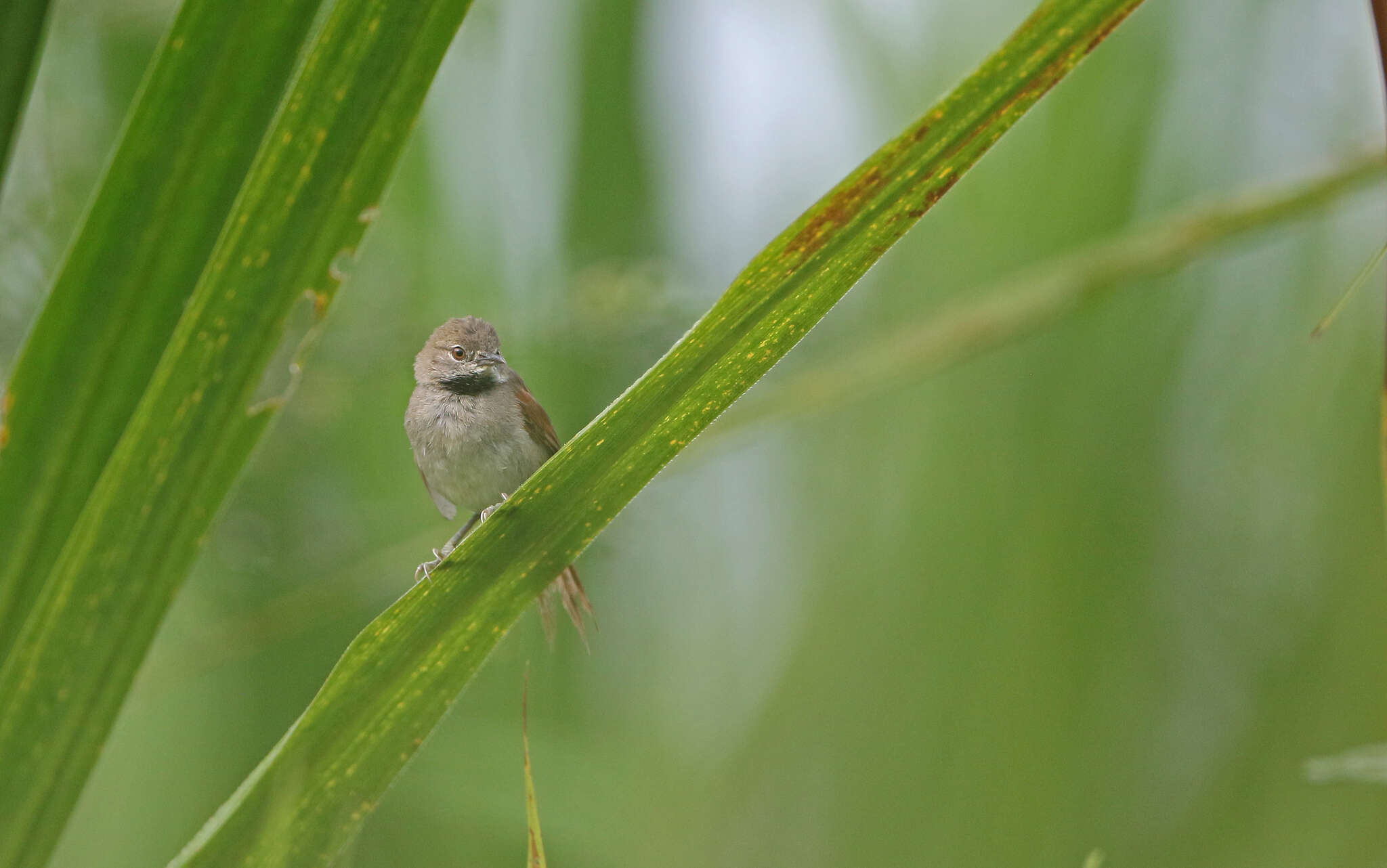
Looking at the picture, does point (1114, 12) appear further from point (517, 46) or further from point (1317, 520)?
point (517, 46)

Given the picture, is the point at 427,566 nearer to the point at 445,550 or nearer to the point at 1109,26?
the point at 445,550

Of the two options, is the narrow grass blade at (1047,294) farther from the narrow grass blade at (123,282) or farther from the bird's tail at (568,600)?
the narrow grass blade at (123,282)

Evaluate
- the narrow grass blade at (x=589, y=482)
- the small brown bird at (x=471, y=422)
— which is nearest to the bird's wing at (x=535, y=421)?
the small brown bird at (x=471, y=422)

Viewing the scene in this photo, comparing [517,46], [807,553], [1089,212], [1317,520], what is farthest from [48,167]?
[1317,520]

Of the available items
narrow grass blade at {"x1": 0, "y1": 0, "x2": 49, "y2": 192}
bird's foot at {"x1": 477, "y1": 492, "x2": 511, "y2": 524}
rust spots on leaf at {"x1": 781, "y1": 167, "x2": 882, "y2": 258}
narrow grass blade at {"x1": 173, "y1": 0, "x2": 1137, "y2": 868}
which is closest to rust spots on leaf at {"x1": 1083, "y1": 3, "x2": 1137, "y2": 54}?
narrow grass blade at {"x1": 173, "y1": 0, "x2": 1137, "y2": 868}

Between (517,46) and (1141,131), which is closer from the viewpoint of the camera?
(1141,131)

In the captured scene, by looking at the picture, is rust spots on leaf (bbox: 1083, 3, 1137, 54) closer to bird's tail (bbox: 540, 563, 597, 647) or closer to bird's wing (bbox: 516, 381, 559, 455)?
bird's tail (bbox: 540, 563, 597, 647)

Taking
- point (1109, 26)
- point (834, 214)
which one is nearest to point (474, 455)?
point (834, 214)
